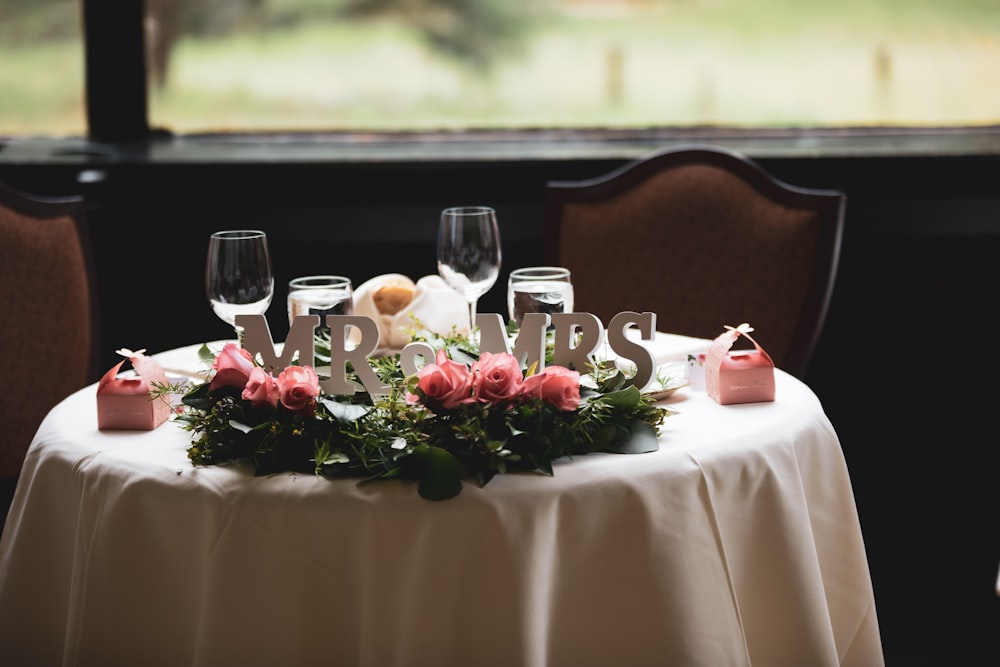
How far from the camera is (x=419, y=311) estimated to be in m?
1.79

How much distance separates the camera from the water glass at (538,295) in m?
1.71

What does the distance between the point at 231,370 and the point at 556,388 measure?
406 mm

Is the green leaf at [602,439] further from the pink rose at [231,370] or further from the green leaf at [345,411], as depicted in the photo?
the pink rose at [231,370]

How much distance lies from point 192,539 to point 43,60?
2478mm

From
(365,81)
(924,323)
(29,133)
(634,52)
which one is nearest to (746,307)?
(924,323)

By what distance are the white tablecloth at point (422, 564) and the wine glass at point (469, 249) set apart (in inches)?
18.2

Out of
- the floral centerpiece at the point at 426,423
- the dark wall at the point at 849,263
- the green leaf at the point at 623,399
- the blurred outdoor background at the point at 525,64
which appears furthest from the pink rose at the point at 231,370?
the blurred outdoor background at the point at 525,64

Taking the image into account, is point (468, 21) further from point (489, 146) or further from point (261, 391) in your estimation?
point (261, 391)

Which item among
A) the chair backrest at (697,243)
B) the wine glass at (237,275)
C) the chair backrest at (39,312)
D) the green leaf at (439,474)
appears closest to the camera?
the green leaf at (439,474)

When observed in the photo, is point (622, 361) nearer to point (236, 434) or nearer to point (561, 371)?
point (561, 371)

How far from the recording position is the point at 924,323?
3.14 metres

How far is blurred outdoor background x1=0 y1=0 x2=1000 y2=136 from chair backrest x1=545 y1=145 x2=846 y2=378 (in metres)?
0.61

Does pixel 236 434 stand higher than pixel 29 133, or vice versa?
pixel 29 133

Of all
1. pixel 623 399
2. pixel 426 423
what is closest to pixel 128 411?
pixel 426 423
